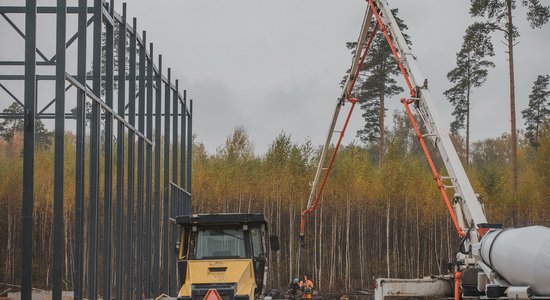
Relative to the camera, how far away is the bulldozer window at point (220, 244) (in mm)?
17969

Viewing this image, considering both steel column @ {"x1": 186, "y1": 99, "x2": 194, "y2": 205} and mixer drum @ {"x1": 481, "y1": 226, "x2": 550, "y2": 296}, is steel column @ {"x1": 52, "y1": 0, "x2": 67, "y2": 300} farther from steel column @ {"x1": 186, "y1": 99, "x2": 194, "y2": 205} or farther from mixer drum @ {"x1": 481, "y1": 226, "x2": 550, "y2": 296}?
steel column @ {"x1": 186, "y1": 99, "x2": 194, "y2": 205}

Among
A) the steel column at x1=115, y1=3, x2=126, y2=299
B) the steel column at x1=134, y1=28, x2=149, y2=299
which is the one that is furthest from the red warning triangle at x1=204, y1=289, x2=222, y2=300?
the steel column at x1=134, y1=28, x2=149, y2=299

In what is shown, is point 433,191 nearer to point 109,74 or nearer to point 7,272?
point 109,74

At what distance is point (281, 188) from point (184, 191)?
16160mm

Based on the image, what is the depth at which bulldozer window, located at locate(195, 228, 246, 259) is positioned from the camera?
18.0 m

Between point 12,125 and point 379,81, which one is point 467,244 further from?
point 379,81

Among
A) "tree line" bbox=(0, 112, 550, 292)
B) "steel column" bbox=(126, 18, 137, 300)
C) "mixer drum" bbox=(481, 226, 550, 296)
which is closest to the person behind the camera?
"mixer drum" bbox=(481, 226, 550, 296)

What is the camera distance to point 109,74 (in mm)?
18172

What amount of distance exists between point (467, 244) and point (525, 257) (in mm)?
6455

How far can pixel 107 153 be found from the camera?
58.0 ft

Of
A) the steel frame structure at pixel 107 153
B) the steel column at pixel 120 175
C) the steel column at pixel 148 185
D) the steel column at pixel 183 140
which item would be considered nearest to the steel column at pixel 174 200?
the steel frame structure at pixel 107 153

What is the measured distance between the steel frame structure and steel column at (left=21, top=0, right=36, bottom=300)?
0.01 metres

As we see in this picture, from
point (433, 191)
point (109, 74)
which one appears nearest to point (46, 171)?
point (109, 74)

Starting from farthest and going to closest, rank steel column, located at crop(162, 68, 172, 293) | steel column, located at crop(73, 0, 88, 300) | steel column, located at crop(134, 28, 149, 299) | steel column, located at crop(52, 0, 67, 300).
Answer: steel column, located at crop(162, 68, 172, 293), steel column, located at crop(134, 28, 149, 299), steel column, located at crop(73, 0, 88, 300), steel column, located at crop(52, 0, 67, 300)
